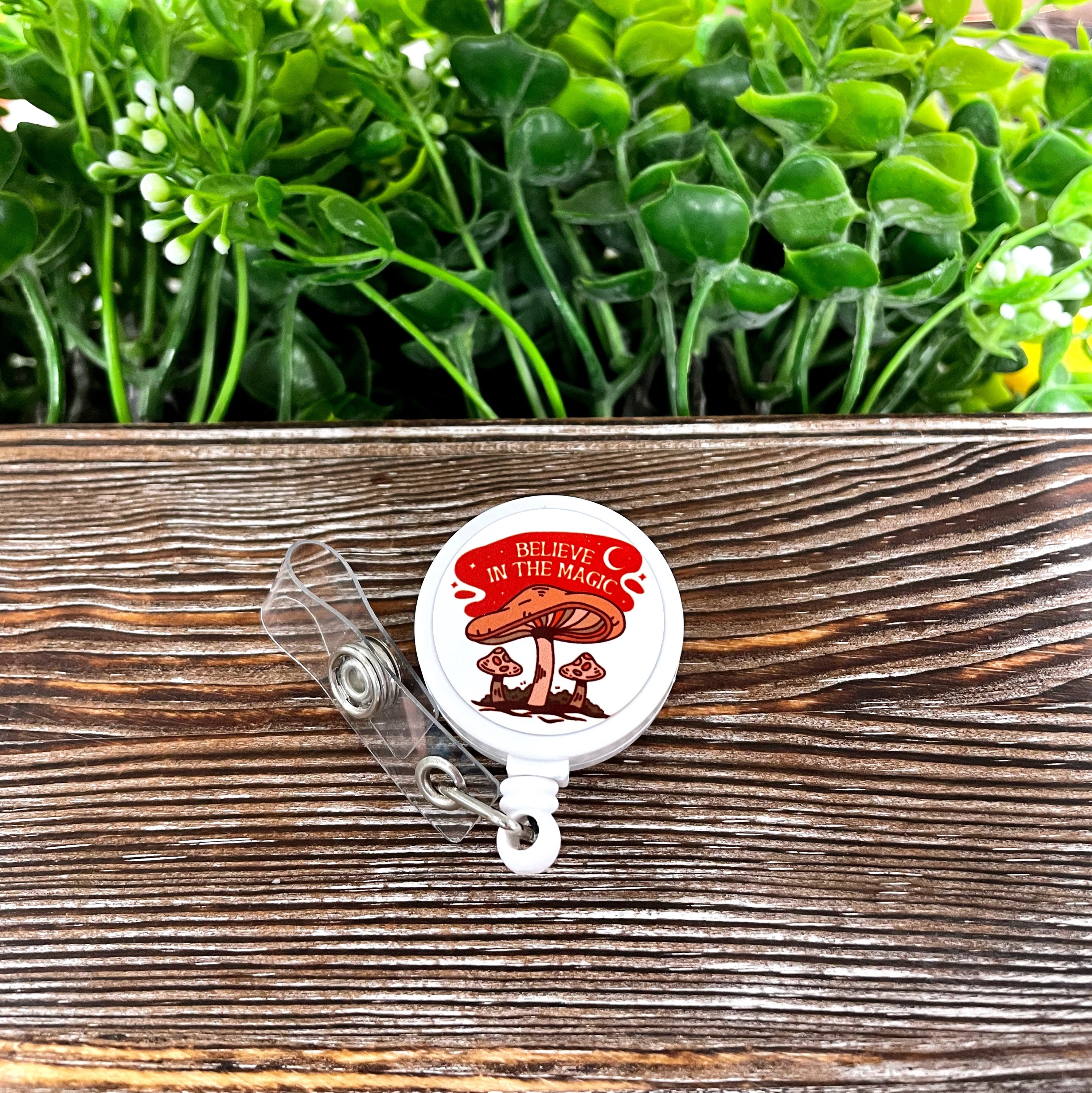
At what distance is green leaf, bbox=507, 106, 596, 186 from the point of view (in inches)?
21.0

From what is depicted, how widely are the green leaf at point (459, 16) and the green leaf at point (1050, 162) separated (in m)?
0.37

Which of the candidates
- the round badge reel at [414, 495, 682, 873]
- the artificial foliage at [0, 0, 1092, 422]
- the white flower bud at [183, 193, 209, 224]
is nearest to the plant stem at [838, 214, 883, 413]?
the artificial foliage at [0, 0, 1092, 422]

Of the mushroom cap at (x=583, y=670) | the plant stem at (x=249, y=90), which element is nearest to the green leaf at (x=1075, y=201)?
the mushroom cap at (x=583, y=670)

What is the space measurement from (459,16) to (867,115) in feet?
0.90

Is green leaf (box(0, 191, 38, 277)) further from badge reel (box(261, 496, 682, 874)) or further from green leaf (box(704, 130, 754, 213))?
green leaf (box(704, 130, 754, 213))

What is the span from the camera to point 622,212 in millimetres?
562

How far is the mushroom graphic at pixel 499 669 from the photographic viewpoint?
45 cm

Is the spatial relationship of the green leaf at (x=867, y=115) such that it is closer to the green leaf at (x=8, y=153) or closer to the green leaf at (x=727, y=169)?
the green leaf at (x=727, y=169)

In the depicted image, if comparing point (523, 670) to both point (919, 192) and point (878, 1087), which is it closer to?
point (878, 1087)

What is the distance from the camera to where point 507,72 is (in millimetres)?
529

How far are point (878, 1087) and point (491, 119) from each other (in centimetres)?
67

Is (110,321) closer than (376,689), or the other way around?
(376,689)

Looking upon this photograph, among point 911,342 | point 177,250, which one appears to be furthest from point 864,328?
point 177,250

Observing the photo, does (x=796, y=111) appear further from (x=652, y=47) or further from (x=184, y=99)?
(x=184, y=99)
